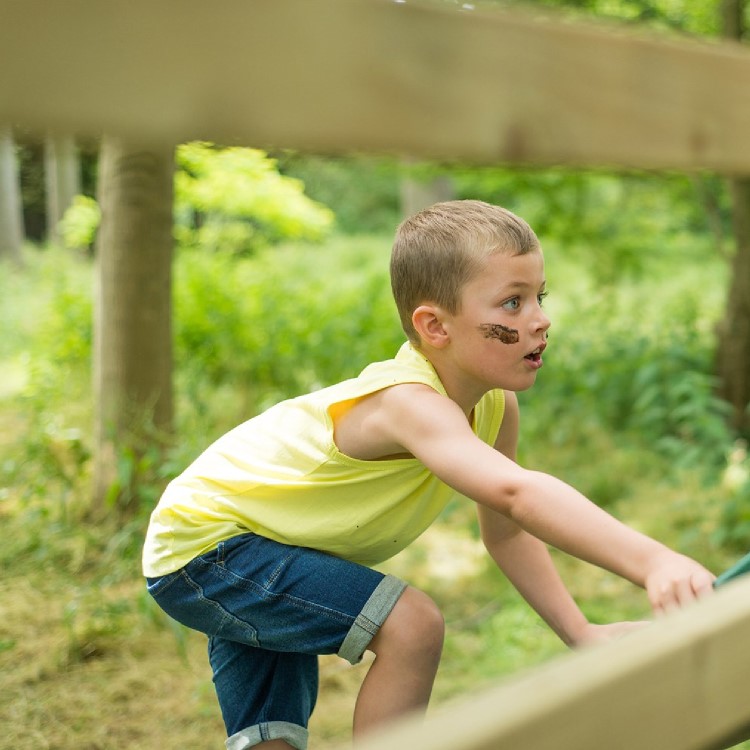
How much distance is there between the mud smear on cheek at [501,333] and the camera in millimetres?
1679

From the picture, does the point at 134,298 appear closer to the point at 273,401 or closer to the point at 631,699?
the point at 273,401

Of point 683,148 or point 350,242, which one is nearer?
point 683,148

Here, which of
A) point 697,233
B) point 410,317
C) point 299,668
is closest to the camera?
point 410,317

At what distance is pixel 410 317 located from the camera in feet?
5.95

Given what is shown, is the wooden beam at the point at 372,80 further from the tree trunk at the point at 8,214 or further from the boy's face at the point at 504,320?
the tree trunk at the point at 8,214

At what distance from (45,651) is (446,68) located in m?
2.63

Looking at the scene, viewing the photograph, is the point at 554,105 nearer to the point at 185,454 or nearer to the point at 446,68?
the point at 446,68

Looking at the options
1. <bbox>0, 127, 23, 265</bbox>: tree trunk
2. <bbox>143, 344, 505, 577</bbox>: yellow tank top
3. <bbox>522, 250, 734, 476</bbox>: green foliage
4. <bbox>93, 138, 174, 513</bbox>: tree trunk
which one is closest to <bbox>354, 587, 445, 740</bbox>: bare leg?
<bbox>143, 344, 505, 577</bbox>: yellow tank top

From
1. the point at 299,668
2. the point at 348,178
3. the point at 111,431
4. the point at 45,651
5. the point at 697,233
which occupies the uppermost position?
the point at 299,668

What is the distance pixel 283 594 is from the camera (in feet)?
5.89

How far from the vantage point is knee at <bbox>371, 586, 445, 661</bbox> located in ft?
5.57

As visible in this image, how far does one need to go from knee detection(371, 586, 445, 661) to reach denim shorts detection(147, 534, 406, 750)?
2cm

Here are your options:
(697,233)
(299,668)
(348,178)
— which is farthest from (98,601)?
(348,178)

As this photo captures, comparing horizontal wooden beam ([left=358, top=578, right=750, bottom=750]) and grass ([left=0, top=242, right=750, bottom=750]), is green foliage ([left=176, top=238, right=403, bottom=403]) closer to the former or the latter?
grass ([left=0, top=242, right=750, bottom=750])
